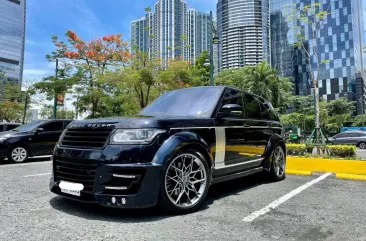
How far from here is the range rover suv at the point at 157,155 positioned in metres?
3.28

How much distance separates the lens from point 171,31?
2200 cm

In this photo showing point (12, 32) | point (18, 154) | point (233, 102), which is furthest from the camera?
point (12, 32)

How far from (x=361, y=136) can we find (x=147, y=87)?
55.3ft

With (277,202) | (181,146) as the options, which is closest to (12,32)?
(181,146)

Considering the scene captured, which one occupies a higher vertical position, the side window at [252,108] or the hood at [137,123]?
the side window at [252,108]

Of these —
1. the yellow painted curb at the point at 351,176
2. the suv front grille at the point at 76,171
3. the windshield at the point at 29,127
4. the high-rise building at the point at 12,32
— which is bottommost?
the yellow painted curb at the point at 351,176

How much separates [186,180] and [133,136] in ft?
2.95

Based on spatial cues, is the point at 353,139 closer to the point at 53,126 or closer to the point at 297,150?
the point at 297,150

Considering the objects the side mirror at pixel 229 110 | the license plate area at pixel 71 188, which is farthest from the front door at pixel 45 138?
the side mirror at pixel 229 110

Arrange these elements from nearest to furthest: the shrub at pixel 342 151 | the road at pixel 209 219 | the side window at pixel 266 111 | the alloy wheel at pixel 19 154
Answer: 1. the road at pixel 209 219
2. the side window at pixel 266 111
3. the shrub at pixel 342 151
4. the alloy wheel at pixel 19 154

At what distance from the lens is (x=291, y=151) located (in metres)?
9.16

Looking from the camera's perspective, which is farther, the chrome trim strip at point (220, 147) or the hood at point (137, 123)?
the chrome trim strip at point (220, 147)

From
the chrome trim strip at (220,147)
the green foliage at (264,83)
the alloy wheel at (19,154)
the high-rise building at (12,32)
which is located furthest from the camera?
the high-rise building at (12,32)

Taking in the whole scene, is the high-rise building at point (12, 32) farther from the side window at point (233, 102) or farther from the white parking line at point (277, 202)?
the white parking line at point (277, 202)
